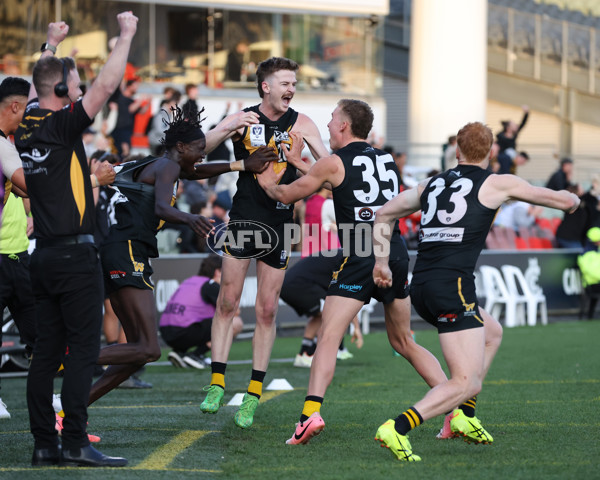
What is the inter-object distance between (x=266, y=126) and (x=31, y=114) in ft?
7.98

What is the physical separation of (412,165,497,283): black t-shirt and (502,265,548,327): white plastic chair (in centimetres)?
1224

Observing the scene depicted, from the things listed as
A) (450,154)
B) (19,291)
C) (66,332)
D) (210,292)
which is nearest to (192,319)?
(210,292)

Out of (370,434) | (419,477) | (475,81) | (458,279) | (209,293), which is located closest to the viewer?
(419,477)

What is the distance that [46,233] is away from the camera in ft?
20.3

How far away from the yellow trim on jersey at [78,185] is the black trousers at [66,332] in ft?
0.74

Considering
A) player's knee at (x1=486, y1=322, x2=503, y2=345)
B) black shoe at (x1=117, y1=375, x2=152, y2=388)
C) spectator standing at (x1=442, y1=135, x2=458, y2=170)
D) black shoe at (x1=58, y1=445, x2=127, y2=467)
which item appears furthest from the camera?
spectator standing at (x1=442, y1=135, x2=458, y2=170)

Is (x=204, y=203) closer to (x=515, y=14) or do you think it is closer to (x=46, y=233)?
(x=46, y=233)

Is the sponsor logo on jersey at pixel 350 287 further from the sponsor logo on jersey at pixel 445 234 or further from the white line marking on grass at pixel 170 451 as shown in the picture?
the white line marking on grass at pixel 170 451

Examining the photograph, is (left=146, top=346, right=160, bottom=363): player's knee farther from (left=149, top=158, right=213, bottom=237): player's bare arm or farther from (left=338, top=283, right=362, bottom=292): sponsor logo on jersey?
(left=338, top=283, right=362, bottom=292): sponsor logo on jersey

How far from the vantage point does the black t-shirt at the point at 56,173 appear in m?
6.13

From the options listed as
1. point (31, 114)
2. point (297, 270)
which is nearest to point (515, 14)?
point (297, 270)

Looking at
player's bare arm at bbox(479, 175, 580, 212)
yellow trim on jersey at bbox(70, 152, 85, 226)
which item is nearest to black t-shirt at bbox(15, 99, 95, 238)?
yellow trim on jersey at bbox(70, 152, 85, 226)

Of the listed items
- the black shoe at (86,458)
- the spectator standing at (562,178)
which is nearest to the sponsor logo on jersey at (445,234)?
the black shoe at (86,458)

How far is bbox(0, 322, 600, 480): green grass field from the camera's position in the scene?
20.4 ft
